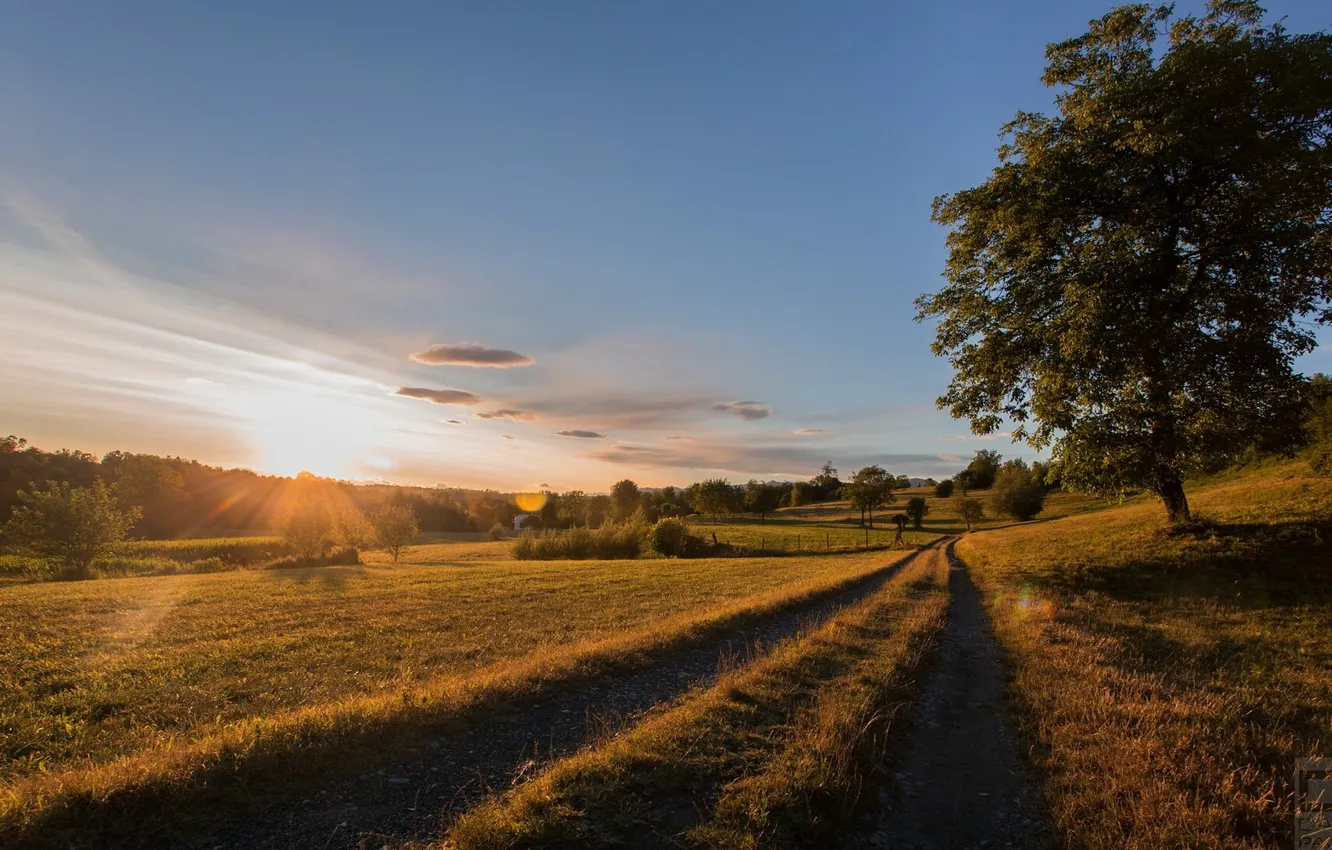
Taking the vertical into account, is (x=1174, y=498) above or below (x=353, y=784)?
above

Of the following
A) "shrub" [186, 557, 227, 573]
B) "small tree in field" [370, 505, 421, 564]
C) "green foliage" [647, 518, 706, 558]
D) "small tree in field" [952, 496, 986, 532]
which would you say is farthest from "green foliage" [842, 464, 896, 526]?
"shrub" [186, 557, 227, 573]

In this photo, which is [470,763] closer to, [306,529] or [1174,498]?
[1174,498]

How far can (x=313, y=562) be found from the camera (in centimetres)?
5081

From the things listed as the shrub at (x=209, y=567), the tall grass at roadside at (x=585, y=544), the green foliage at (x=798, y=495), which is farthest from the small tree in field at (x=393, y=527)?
the green foliage at (x=798, y=495)

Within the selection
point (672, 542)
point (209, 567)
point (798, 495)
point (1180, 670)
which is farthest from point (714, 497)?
point (1180, 670)

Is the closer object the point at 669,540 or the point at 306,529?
the point at 306,529

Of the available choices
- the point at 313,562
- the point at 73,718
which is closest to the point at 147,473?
the point at 313,562

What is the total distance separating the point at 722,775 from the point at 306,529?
192 feet

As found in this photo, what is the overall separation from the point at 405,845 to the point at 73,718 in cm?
944

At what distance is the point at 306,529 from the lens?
172 ft

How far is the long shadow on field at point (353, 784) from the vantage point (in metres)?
4.70

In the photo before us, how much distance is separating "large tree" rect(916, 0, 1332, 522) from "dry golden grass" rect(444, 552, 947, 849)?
523 inches

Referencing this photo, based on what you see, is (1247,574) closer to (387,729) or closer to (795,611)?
(795,611)

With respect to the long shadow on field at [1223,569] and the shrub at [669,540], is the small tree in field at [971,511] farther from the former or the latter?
the long shadow on field at [1223,569]
